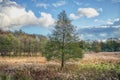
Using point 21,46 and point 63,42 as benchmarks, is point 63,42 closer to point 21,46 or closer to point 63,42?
point 63,42

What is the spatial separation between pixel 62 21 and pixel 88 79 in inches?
610

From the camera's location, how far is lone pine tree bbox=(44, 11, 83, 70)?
2762cm

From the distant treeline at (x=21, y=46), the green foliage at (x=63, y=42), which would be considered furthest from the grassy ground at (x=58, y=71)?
the distant treeline at (x=21, y=46)


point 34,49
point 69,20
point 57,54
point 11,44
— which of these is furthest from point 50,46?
point 34,49

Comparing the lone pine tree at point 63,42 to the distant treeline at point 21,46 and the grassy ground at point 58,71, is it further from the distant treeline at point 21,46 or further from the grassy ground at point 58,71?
the distant treeline at point 21,46

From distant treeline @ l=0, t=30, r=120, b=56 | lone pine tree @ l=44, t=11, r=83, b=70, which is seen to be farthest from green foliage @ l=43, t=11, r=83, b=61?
distant treeline @ l=0, t=30, r=120, b=56

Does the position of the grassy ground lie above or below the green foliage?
below

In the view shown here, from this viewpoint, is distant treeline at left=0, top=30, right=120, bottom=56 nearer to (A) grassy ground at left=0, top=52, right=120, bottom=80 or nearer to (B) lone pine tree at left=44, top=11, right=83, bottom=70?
(A) grassy ground at left=0, top=52, right=120, bottom=80

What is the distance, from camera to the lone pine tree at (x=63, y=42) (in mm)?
27625

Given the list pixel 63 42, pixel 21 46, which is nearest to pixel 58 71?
pixel 63 42

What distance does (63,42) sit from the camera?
28.0 m

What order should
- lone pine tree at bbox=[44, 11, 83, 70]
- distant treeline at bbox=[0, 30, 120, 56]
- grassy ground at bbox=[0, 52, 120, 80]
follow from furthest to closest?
distant treeline at bbox=[0, 30, 120, 56], lone pine tree at bbox=[44, 11, 83, 70], grassy ground at bbox=[0, 52, 120, 80]

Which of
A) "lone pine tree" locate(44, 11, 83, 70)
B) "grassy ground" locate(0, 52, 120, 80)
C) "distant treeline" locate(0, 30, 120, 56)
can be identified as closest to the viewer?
"grassy ground" locate(0, 52, 120, 80)

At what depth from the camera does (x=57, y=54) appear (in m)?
28.1
